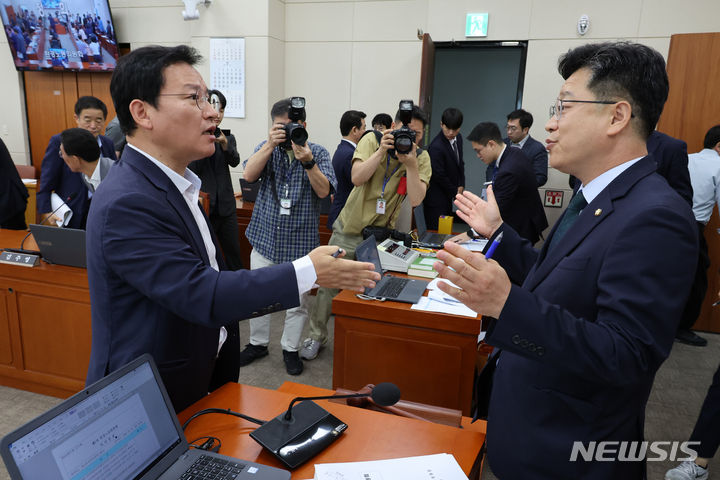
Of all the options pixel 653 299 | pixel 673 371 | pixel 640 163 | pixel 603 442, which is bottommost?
pixel 673 371

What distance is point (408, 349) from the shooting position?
2189 mm

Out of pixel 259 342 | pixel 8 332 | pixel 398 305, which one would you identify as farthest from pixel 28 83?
pixel 398 305

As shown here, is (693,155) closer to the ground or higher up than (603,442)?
higher up

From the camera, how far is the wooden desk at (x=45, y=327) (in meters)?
2.45

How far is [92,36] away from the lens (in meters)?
5.66

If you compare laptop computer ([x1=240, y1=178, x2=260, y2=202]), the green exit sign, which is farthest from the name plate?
the green exit sign

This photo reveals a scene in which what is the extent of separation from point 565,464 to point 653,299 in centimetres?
43

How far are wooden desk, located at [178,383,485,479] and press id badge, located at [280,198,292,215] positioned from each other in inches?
66.3

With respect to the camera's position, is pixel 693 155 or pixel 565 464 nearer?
pixel 565 464

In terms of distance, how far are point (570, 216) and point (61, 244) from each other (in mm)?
2335

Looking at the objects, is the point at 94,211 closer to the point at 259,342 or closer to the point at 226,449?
the point at 226,449

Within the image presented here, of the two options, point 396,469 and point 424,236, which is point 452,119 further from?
point 396,469

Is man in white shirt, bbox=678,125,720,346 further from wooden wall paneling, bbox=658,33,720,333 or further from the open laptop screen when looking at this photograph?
the open laptop screen

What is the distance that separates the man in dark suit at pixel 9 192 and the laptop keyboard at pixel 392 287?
295cm
